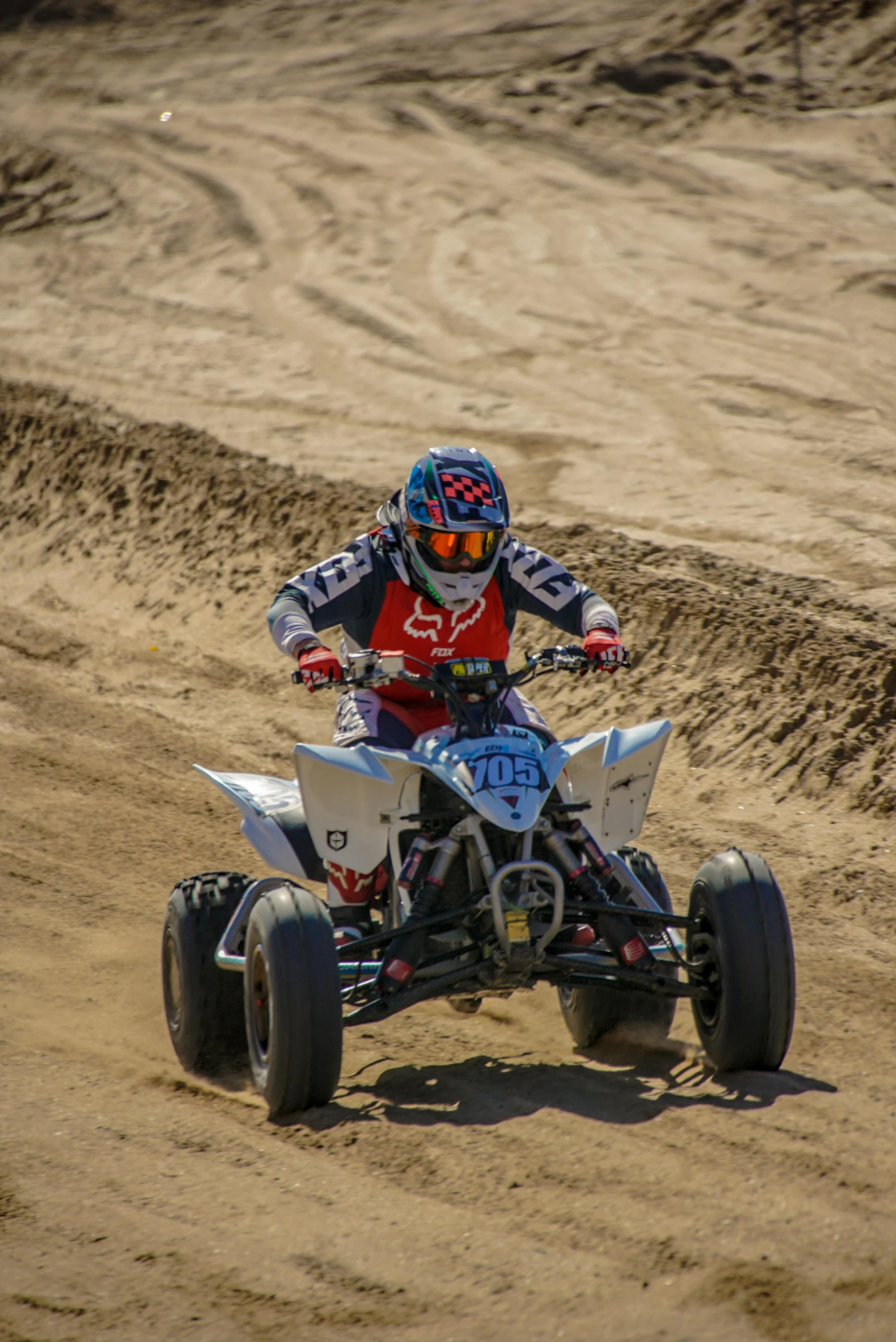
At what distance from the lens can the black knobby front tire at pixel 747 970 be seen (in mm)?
4430

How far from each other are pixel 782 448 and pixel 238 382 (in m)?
5.47

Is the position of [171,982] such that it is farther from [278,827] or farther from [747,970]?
[747,970]

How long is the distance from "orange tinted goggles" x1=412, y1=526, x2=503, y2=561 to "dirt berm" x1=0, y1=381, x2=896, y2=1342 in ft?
6.27

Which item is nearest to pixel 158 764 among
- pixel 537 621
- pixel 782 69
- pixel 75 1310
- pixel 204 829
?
pixel 204 829

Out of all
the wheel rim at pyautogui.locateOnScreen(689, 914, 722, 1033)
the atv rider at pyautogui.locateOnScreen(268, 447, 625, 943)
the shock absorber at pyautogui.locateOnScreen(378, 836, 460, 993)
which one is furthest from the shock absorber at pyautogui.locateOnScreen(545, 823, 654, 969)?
the atv rider at pyautogui.locateOnScreen(268, 447, 625, 943)

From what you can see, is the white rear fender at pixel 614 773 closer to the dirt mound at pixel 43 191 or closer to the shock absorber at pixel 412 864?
the shock absorber at pixel 412 864

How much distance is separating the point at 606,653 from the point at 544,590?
2.00ft

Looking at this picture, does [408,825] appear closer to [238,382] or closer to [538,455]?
[538,455]

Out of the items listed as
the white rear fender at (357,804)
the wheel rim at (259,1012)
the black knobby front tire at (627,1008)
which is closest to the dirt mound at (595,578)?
the black knobby front tire at (627,1008)

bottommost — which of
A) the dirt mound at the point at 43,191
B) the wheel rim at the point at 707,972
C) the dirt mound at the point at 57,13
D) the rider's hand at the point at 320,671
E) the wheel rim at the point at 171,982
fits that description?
the wheel rim at the point at 171,982

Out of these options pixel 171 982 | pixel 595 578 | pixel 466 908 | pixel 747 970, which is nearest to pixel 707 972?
pixel 747 970

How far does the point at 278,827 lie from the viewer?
519 cm

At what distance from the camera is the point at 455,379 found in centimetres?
1298

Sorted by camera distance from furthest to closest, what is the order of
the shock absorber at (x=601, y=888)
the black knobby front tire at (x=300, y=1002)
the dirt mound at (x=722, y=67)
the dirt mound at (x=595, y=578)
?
1. the dirt mound at (x=722, y=67)
2. the dirt mound at (x=595, y=578)
3. the shock absorber at (x=601, y=888)
4. the black knobby front tire at (x=300, y=1002)
